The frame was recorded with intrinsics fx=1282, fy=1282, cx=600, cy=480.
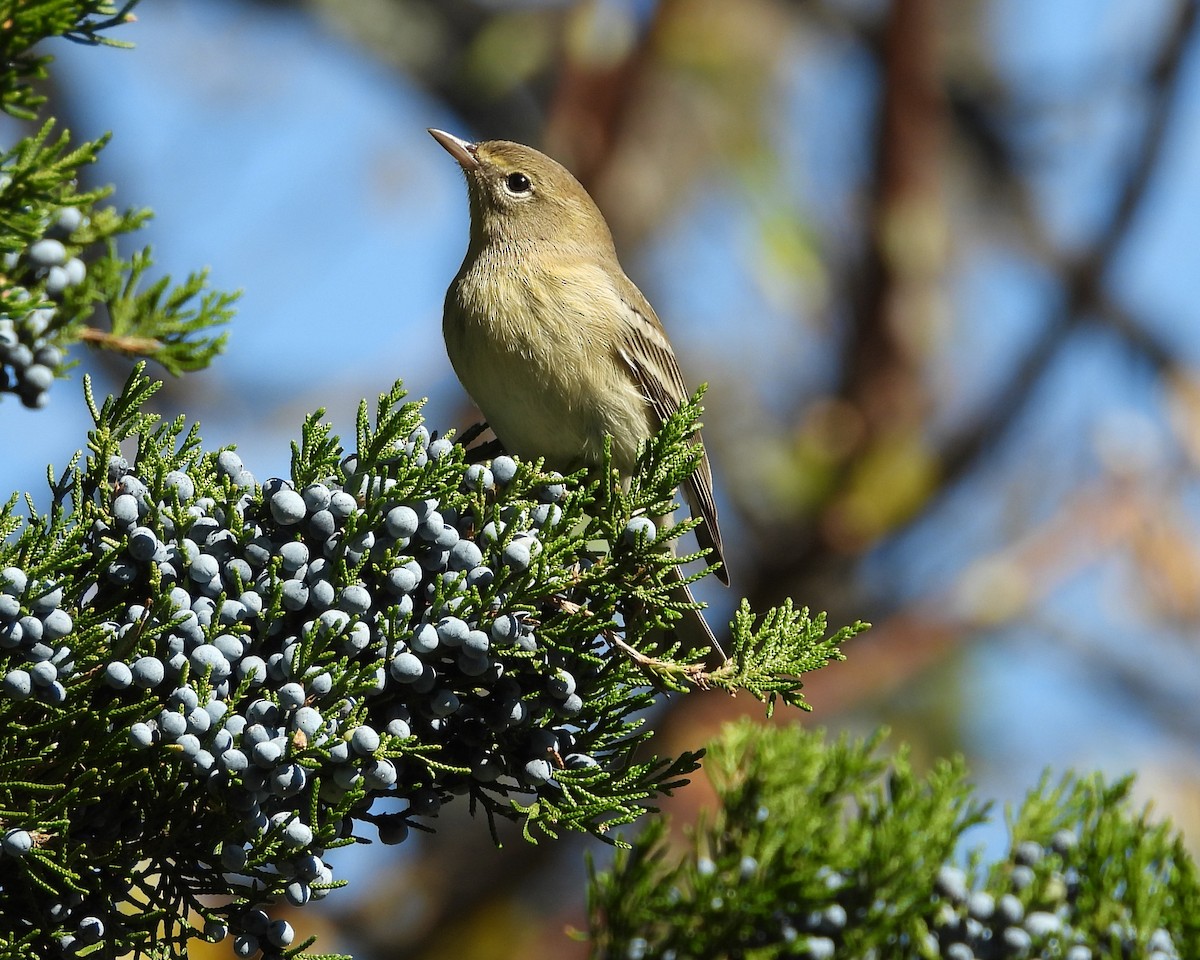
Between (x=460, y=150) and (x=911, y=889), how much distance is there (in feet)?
11.4

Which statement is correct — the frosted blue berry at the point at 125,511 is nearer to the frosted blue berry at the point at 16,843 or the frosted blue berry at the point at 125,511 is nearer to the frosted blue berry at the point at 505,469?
the frosted blue berry at the point at 16,843

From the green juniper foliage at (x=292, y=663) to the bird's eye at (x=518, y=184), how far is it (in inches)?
110

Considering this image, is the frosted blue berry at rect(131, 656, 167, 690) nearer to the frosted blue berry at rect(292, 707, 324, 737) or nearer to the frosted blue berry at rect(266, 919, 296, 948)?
the frosted blue berry at rect(292, 707, 324, 737)

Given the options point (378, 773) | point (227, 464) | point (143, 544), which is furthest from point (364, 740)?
point (227, 464)

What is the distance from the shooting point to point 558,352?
4188mm

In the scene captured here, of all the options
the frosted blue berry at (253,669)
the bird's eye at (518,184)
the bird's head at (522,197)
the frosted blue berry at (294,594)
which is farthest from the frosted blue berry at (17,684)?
the bird's eye at (518,184)

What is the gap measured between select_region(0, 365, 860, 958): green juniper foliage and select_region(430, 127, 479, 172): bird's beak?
289cm

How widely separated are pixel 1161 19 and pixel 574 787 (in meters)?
6.44

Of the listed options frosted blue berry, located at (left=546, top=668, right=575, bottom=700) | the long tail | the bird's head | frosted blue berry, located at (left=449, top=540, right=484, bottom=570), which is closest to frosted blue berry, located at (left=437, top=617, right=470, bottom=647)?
frosted blue berry, located at (left=449, top=540, right=484, bottom=570)

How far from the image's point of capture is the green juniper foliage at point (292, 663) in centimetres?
221

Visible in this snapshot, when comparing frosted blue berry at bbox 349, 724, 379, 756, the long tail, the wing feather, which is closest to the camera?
frosted blue berry at bbox 349, 724, 379, 756

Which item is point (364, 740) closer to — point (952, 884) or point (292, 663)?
point (292, 663)

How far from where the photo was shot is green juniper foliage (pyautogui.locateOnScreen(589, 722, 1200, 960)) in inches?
118

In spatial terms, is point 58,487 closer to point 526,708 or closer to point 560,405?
point 526,708
